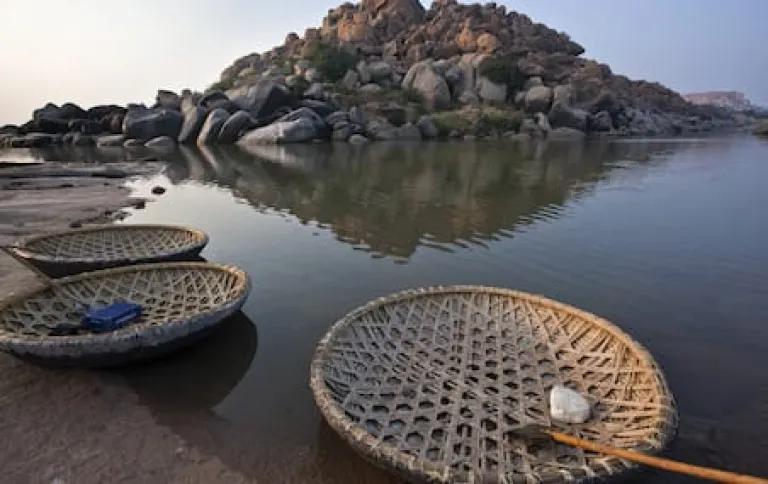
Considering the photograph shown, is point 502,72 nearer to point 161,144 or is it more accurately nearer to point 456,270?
point 161,144

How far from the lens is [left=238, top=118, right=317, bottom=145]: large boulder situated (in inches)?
1303

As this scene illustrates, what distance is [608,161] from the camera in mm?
23906

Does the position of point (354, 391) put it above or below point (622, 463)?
below

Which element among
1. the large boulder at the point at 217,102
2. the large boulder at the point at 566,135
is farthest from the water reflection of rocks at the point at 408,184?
the large boulder at the point at 566,135

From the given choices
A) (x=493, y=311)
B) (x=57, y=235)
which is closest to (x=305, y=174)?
(x=57, y=235)

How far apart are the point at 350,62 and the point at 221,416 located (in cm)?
5037

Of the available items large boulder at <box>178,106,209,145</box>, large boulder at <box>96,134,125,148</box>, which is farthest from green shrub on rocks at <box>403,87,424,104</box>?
large boulder at <box>96,134,125,148</box>

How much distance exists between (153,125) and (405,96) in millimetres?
22409

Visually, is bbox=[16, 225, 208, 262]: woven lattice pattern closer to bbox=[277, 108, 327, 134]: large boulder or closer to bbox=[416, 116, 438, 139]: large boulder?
bbox=[277, 108, 327, 134]: large boulder

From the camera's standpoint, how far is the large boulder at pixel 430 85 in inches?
1799

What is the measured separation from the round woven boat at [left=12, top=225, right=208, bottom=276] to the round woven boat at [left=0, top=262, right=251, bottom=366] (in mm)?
694

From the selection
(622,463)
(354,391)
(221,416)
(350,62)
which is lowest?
(221,416)

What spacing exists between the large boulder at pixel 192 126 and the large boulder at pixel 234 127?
207 cm

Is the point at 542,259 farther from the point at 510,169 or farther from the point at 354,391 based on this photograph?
the point at 510,169
